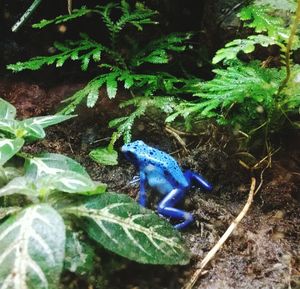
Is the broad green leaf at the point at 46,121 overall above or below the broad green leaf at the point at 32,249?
above

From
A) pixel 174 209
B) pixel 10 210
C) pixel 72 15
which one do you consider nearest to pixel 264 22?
pixel 174 209

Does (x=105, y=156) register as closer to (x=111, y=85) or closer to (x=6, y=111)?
(x=111, y=85)

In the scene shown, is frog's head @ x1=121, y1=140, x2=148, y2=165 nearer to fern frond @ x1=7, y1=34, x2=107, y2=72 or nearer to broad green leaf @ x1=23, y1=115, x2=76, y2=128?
broad green leaf @ x1=23, y1=115, x2=76, y2=128

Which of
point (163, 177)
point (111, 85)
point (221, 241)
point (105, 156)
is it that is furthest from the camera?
point (111, 85)

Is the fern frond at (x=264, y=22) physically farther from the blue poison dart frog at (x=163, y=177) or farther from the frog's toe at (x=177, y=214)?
the frog's toe at (x=177, y=214)

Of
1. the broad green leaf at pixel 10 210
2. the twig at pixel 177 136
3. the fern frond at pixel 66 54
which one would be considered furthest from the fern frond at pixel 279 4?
the broad green leaf at pixel 10 210

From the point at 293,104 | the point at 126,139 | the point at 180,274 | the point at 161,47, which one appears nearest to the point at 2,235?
the point at 180,274

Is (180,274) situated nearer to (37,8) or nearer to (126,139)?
(126,139)
